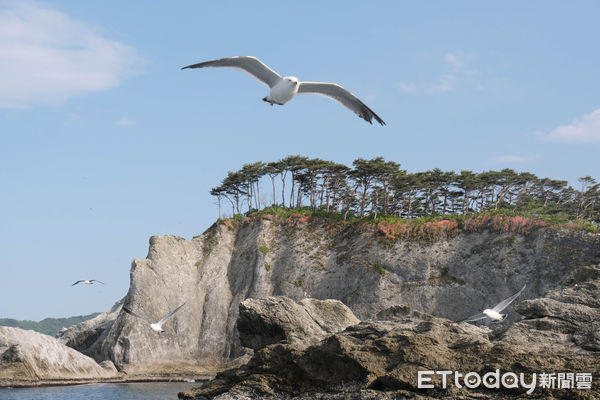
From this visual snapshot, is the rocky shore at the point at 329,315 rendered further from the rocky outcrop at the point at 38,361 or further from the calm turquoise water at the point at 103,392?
the calm turquoise water at the point at 103,392

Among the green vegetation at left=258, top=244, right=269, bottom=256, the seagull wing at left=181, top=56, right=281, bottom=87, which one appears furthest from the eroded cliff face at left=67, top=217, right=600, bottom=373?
the seagull wing at left=181, top=56, right=281, bottom=87

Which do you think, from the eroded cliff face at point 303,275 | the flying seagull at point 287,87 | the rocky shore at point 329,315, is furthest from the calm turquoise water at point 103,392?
the flying seagull at point 287,87

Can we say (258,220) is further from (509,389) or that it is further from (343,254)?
(509,389)

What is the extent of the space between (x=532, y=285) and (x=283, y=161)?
32.5 metres

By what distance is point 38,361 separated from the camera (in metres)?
47.2

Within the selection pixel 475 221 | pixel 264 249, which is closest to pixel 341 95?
pixel 475 221

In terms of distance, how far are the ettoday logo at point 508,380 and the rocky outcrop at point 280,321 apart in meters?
9.86

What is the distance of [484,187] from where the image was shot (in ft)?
245

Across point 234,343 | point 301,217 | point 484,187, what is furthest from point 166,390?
point 484,187

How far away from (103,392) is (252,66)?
96.6 ft

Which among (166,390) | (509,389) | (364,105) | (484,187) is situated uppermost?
(484,187)

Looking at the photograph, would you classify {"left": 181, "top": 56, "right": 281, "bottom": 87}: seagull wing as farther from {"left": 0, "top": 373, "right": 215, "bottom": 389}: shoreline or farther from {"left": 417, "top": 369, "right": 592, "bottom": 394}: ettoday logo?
{"left": 0, "top": 373, "right": 215, "bottom": 389}: shoreline

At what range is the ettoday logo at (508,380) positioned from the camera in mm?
16016

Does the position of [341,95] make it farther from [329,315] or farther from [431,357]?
[329,315]
